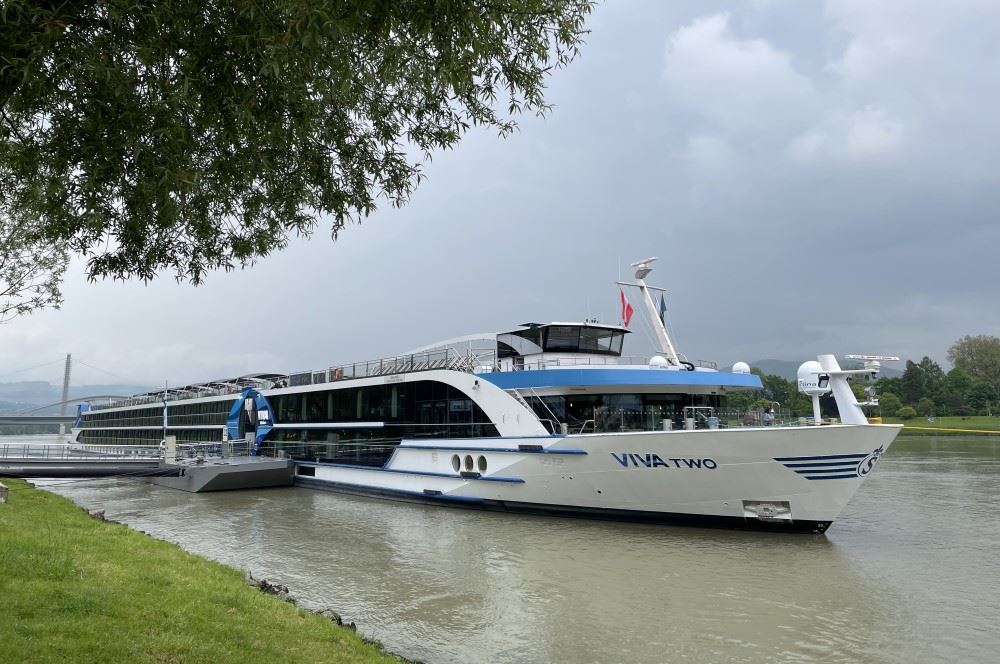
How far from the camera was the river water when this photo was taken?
800 cm

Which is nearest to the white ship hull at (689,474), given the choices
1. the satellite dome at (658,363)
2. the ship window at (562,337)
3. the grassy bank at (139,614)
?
the satellite dome at (658,363)

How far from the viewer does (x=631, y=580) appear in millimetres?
10828

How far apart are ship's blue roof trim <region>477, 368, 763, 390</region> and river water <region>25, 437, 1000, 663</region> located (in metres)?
3.42

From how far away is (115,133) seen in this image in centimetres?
439

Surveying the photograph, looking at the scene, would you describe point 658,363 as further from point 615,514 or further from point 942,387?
point 942,387

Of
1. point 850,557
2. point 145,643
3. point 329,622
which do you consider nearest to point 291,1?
point 145,643

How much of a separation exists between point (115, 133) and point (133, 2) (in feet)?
2.85

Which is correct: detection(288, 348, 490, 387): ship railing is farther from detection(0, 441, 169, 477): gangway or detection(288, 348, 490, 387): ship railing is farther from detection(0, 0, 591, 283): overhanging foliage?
detection(0, 0, 591, 283): overhanging foliage

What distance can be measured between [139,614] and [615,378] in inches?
473

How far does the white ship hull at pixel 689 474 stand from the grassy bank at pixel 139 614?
26.7 ft

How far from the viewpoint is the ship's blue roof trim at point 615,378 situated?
16.2 m

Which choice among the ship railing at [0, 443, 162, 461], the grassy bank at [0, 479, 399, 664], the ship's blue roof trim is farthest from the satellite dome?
the ship railing at [0, 443, 162, 461]

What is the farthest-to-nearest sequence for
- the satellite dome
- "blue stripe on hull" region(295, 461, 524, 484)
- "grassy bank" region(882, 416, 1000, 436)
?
"grassy bank" region(882, 416, 1000, 436)
the satellite dome
"blue stripe on hull" region(295, 461, 524, 484)

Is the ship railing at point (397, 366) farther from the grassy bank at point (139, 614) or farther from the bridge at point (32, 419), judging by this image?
the bridge at point (32, 419)
